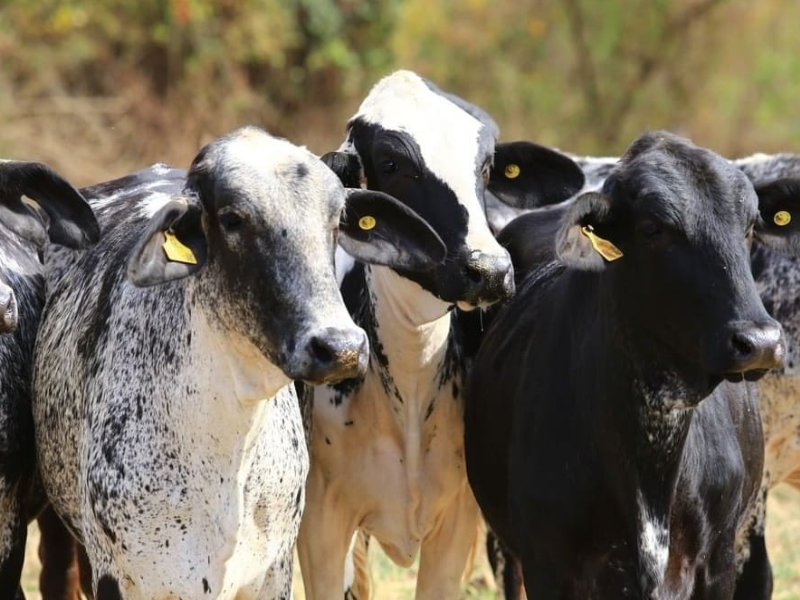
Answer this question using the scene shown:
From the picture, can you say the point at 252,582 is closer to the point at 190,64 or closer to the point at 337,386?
the point at 337,386

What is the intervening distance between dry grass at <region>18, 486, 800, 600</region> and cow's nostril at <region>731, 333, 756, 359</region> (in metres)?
3.75

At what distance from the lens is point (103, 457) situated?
5391 millimetres

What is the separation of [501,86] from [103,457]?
16.0 meters

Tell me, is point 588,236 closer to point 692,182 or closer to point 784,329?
point 692,182

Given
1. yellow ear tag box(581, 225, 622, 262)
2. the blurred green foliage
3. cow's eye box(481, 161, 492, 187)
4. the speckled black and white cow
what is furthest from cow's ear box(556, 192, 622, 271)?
the blurred green foliage

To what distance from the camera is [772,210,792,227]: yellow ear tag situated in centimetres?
568

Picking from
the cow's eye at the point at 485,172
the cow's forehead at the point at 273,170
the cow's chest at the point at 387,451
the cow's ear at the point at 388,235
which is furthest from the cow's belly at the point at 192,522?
the cow's eye at the point at 485,172

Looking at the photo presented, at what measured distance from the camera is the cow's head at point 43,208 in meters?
5.82

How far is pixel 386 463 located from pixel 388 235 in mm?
1200

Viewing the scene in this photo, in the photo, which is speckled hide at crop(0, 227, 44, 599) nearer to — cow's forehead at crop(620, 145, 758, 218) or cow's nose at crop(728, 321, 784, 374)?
cow's forehead at crop(620, 145, 758, 218)

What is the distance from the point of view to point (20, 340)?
6.39 meters

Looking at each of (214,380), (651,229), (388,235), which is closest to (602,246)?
(651,229)

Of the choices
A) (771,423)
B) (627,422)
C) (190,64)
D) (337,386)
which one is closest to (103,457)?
(337,386)

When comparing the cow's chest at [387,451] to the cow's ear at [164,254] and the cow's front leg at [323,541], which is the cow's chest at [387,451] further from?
the cow's ear at [164,254]
